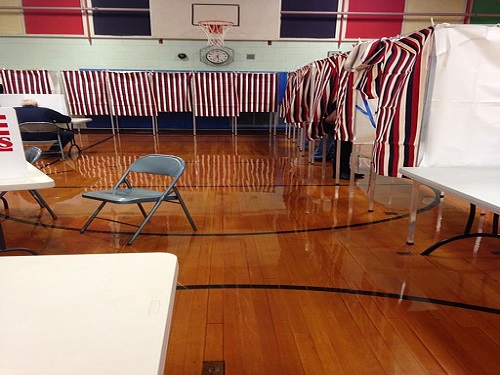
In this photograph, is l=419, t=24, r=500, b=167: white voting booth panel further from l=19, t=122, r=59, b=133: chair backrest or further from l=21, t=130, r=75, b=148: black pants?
l=21, t=130, r=75, b=148: black pants

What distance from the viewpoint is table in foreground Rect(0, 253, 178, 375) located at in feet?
1.69

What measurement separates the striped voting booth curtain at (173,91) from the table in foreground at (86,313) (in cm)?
839

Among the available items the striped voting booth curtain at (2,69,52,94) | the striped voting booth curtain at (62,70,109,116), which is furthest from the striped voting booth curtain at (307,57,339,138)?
the striped voting booth curtain at (2,69,52,94)

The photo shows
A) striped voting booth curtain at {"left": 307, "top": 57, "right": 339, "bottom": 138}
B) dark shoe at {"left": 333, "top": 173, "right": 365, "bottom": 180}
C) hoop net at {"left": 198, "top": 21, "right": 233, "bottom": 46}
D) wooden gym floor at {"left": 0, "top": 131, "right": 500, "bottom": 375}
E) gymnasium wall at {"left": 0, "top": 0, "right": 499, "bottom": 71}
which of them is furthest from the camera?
gymnasium wall at {"left": 0, "top": 0, "right": 499, "bottom": 71}

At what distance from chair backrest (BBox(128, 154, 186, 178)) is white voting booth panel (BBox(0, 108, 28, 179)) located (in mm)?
942

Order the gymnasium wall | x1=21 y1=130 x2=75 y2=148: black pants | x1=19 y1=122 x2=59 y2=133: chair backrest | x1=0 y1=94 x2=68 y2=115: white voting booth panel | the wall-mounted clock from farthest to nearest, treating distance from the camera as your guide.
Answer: the wall-mounted clock
the gymnasium wall
x1=0 y1=94 x2=68 y2=115: white voting booth panel
x1=21 y1=130 x2=75 y2=148: black pants
x1=19 y1=122 x2=59 y2=133: chair backrest

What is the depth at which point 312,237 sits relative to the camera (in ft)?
9.00

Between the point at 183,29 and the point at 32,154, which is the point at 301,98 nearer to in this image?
the point at 32,154

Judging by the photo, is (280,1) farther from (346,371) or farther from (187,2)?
(346,371)

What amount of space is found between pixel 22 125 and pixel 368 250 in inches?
193

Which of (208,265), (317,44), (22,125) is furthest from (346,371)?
(317,44)

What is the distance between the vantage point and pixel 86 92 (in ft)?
28.5

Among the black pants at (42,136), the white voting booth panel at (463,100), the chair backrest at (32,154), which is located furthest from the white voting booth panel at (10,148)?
the black pants at (42,136)

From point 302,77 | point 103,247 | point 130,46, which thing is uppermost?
point 130,46
